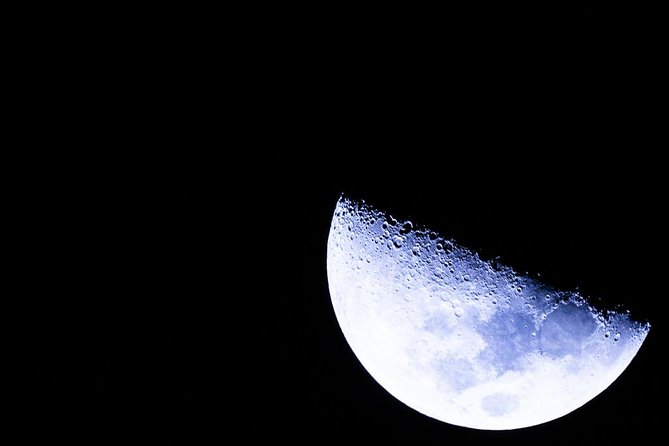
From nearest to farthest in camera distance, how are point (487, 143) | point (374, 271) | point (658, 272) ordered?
point (487, 143) < point (658, 272) < point (374, 271)

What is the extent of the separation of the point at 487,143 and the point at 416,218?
0.37m

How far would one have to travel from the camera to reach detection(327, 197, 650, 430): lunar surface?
69.0 inches

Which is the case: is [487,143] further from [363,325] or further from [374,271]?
[363,325]

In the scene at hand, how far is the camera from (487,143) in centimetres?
162

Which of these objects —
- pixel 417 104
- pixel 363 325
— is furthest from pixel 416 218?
pixel 363 325

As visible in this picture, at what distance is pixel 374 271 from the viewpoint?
191 cm

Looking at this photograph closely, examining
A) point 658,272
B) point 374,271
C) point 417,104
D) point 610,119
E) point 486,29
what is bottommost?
point 374,271

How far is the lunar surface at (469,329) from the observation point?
1752 mm

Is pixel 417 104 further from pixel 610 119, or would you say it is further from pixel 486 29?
pixel 610 119

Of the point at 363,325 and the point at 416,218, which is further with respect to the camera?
the point at 363,325

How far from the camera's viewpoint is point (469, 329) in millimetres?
1771

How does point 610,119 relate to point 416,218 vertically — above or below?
above


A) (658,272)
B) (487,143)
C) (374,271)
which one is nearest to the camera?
(487,143)

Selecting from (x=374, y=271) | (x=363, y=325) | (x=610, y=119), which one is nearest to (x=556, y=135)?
(x=610, y=119)
